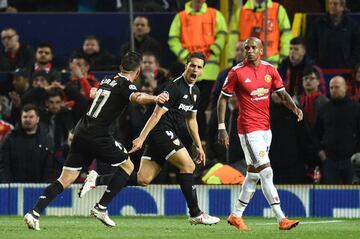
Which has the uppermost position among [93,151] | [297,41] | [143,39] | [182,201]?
[143,39]

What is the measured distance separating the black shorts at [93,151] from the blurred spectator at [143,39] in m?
6.11

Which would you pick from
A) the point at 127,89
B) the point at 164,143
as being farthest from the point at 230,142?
the point at 127,89

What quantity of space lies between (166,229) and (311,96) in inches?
215

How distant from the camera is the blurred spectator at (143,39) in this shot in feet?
68.0

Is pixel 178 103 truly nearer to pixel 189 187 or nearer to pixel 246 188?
pixel 189 187

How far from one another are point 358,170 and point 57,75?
516 centimetres

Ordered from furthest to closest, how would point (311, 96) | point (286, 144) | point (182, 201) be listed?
1. point (311, 96)
2. point (286, 144)
3. point (182, 201)

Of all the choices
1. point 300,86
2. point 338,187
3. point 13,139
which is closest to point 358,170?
point 338,187

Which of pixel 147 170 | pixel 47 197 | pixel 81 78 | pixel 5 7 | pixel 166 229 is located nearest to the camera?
pixel 47 197

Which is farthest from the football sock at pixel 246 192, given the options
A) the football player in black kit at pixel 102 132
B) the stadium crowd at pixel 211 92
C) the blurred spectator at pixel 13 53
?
the blurred spectator at pixel 13 53

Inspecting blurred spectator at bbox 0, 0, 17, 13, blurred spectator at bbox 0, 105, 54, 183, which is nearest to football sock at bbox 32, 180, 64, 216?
blurred spectator at bbox 0, 105, 54, 183

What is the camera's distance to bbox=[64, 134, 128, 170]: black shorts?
14688 mm

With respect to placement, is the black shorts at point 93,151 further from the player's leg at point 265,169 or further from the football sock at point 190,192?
the player's leg at point 265,169

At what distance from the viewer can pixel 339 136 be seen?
18.9 m
